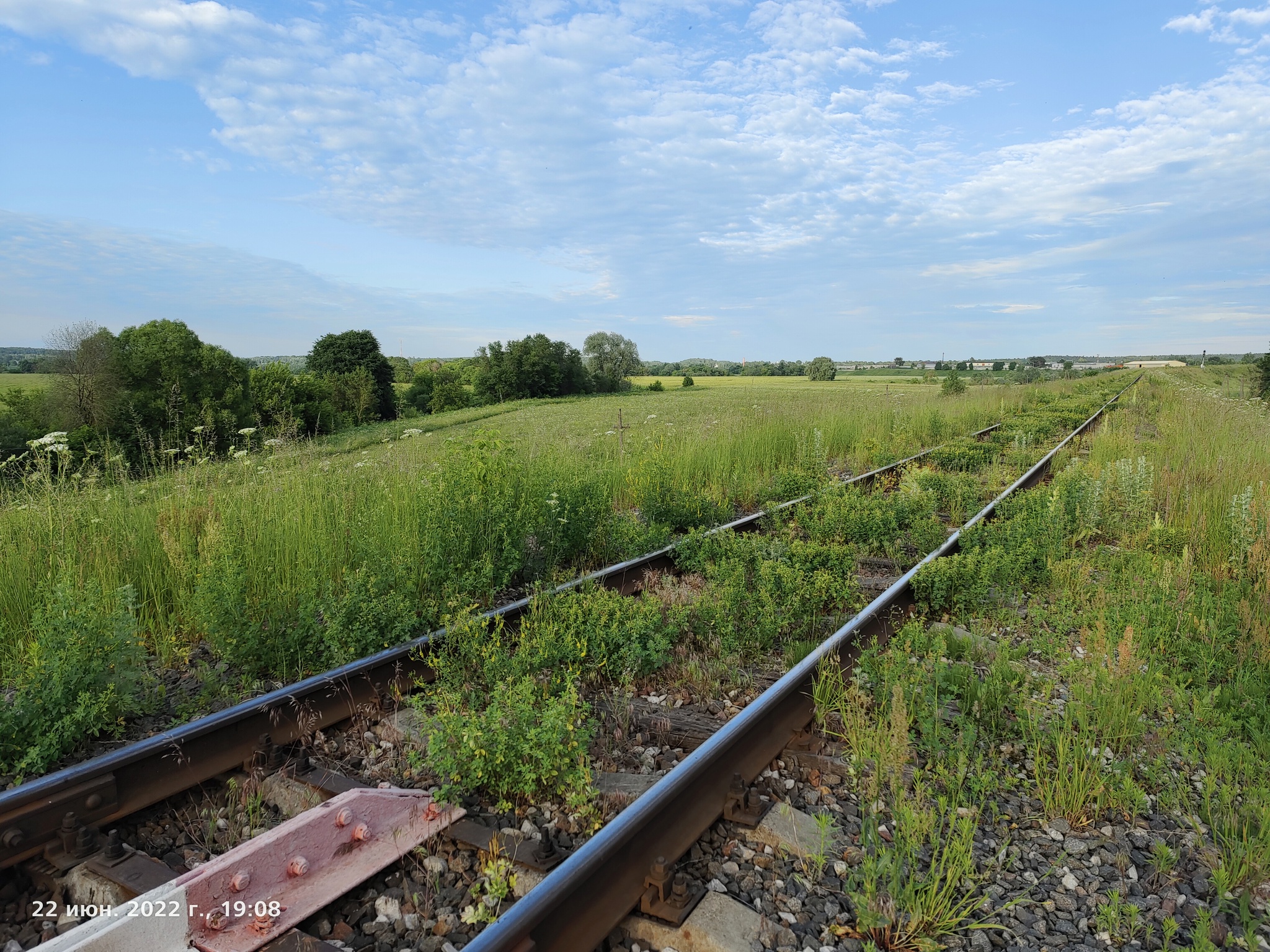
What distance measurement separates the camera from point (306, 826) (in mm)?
2332

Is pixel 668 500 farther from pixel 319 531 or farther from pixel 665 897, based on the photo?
pixel 665 897

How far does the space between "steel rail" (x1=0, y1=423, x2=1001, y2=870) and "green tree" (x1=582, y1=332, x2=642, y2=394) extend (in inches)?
2571

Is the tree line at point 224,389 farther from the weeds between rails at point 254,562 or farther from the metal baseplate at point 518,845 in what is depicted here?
the metal baseplate at point 518,845

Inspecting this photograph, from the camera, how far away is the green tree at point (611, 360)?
69812 mm

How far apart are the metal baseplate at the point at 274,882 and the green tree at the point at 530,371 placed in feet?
190

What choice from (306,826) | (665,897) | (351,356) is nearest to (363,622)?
(306,826)

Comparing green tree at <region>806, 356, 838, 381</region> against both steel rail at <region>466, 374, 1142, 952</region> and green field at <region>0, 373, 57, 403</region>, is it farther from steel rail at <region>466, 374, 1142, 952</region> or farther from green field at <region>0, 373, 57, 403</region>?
steel rail at <region>466, 374, 1142, 952</region>

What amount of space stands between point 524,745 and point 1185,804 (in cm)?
261

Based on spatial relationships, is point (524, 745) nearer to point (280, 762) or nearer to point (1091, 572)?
point (280, 762)

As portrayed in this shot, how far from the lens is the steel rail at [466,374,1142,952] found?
1.89 metres

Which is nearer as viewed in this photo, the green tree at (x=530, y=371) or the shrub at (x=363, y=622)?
the shrub at (x=363, y=622)

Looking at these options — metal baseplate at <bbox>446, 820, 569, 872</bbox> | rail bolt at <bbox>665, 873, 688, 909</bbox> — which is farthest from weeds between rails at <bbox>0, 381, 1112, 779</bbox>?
rail bolt at <bbox>665, 873, 688, 909</bbox>

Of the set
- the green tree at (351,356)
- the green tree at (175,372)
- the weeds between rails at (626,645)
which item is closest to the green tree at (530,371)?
the green tree at (351,356)

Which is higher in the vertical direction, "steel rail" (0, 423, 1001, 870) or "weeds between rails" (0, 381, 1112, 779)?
"weeds between rails" (0, 381, 1112, 779)
